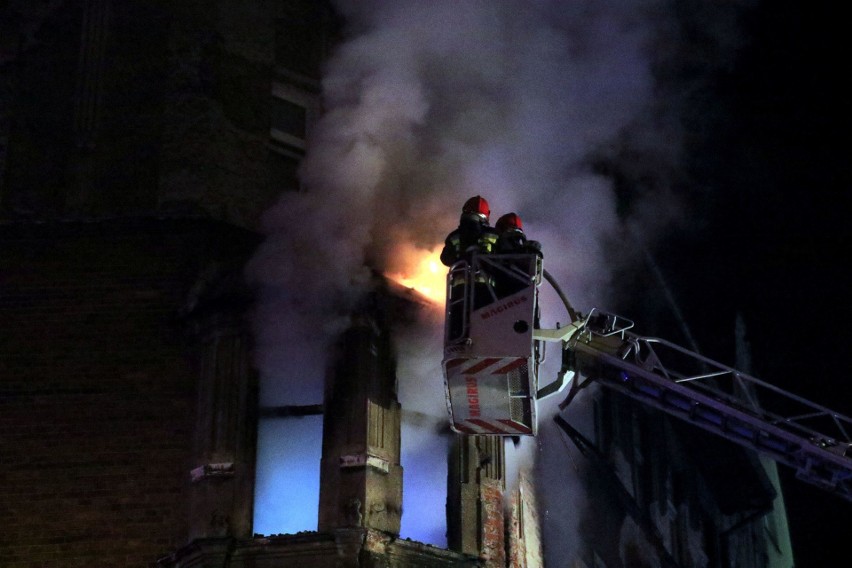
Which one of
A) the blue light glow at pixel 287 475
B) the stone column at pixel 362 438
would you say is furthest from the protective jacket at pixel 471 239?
the blue light glow at pixel 287 475

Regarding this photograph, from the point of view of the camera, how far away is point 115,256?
36.9 ft

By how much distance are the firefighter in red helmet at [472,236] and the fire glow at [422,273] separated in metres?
1.60

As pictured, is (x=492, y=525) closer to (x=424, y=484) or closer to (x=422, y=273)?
(x=424, y=484)

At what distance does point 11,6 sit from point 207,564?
6.85 meters

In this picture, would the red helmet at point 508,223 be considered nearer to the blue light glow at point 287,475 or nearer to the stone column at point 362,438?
the stone column at point 362,438

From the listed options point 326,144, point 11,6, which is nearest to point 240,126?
point 326,144

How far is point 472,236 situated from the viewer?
29.3 feet

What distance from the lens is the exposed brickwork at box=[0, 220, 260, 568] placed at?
390 inches

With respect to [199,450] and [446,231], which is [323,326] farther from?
[446,231]

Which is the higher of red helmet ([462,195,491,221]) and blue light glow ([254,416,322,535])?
red helmet ([462,195,491,221])

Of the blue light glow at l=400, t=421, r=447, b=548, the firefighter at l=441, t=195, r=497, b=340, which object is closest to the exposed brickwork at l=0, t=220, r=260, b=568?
the blue light glow at l=400, t=421, r=447, b=548

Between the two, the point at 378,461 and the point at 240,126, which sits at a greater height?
the point at 240,126

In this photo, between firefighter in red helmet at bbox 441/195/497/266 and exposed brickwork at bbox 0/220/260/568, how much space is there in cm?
294

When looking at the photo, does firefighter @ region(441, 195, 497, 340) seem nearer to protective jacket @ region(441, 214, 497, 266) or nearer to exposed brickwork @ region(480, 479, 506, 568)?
protective jacket @ region(441, 214, 497, 266)
